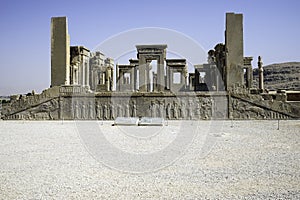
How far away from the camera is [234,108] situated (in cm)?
1570

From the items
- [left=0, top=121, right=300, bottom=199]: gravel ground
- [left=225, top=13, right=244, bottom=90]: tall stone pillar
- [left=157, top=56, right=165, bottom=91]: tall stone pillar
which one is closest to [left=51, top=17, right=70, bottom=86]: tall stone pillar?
[left=157, top=56, right=165, bottom=91]: tall stone pillar

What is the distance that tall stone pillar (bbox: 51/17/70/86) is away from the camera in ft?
57.1

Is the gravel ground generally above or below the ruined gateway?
below

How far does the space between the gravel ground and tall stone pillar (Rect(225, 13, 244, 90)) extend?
28.9 feet

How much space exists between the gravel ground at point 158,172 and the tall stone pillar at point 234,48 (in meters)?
8.82

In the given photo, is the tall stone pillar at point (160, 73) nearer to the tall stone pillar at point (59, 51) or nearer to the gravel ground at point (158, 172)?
the tall stone pillar at point (59, 51)

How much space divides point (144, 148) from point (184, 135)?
270 centimetres

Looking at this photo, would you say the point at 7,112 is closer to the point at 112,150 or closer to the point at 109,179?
the point at 112,150

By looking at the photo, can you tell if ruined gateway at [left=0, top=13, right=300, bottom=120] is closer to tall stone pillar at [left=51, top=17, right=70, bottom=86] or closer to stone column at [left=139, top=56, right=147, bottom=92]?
tall stone pillar at [left=51, top=17, right=70, bottom=86]

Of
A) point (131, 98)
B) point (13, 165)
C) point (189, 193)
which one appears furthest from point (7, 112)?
point (189, 193)

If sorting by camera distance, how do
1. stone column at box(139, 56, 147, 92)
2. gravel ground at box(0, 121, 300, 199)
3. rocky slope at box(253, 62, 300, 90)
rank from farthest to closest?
rocky slope at box(253, 62, 300, 90), stone column at box(139, 56, 147, 92), gravel ground at box(0, 121, 300, 199)

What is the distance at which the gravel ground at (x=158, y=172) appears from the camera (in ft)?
13.5

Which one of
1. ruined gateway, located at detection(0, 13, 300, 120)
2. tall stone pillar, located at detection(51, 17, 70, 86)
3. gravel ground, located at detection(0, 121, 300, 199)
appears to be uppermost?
tall stone pillar, located at detection(51, 17, 70, 86)

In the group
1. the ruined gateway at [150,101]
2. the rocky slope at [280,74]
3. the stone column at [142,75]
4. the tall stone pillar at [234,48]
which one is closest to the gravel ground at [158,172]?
the ruined gateway at [150,101]
